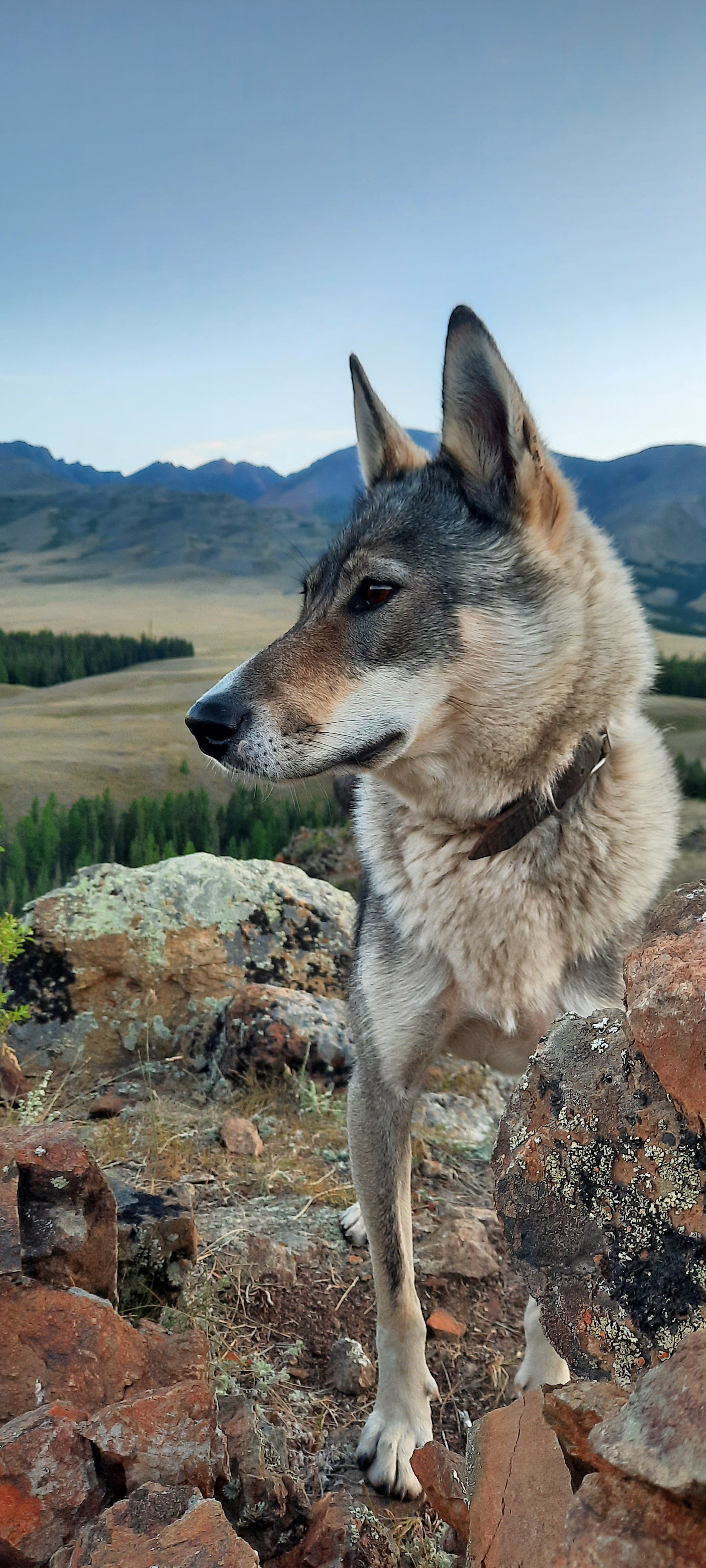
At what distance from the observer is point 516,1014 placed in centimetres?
224

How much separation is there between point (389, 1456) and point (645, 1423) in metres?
1.69

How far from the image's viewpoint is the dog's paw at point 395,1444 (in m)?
2.11

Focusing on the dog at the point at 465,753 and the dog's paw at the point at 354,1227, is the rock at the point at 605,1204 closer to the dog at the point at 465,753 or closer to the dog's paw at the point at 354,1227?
the dog at the point at 465,753

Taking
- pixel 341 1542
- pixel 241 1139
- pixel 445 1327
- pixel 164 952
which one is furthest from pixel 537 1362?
pixel 164 952

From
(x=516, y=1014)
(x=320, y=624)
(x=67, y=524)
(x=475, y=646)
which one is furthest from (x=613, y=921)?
(x=67, y=524)

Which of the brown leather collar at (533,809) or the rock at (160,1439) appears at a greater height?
the brown leather collar at (533,809)

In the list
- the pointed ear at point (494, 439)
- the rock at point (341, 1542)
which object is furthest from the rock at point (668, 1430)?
the pointed ear at point (494, 439)

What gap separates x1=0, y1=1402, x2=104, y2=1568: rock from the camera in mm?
1237

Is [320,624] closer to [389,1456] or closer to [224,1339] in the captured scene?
[224,1339]

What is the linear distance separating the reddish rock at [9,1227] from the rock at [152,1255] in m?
0.51

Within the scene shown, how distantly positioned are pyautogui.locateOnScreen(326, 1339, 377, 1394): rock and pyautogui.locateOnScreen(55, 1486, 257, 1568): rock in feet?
4.18

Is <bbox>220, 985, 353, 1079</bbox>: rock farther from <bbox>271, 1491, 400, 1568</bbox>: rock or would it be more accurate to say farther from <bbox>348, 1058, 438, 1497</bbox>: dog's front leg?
<bbox>271, 1491, 400, 1568</bbox>: rock

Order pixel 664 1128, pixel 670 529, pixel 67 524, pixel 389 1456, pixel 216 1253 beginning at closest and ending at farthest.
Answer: pixel 664 1128 < pixel 389 1456 < pixel 216 1253 < pixel 67 524 < pixel 670 529

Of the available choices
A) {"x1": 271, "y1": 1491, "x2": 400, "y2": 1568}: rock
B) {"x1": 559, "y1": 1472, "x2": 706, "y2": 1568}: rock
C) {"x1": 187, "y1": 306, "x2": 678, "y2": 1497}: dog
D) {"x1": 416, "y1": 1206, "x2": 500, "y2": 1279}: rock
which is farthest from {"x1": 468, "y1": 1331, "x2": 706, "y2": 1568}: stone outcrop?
{"x1": 416, "y1": 1206, "x2": 500, "y2": 1279}: rock
